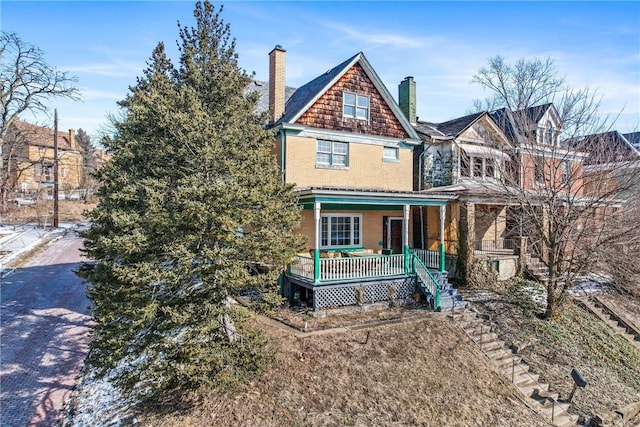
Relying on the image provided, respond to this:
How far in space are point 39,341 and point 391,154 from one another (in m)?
17.1

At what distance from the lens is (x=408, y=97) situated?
2277 cm

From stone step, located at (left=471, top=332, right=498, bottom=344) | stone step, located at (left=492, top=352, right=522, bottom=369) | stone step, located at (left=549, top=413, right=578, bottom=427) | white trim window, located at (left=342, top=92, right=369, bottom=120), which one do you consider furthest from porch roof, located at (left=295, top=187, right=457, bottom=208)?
stone step, located at (left=549, top=413, right=578, bottom=427)

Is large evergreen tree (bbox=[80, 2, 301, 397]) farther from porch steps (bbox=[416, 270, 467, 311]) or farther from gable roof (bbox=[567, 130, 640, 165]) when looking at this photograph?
gable roof (bbox=[567, 130, 640, 165])

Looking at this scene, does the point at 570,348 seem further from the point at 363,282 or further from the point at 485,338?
the point at 363,282

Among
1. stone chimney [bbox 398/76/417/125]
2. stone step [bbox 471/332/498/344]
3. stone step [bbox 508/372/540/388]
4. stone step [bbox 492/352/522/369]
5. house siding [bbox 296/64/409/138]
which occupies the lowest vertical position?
stone step [bbox 508/372/540/388]

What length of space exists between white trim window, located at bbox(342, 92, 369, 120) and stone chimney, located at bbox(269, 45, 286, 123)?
3.10m

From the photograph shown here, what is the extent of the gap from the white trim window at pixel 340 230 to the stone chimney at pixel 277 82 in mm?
5614

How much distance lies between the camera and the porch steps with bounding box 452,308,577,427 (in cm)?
1059

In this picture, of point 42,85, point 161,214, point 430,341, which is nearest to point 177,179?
point 161,214

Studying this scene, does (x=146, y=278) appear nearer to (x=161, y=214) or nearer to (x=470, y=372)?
(x=161, y=214)

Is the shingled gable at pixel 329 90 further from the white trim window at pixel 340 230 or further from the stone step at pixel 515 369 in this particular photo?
the stone step at pixel 515 369

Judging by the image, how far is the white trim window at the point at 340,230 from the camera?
1814cm

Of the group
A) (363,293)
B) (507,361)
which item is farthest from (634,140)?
(363,293)

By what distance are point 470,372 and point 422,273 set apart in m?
5.24
